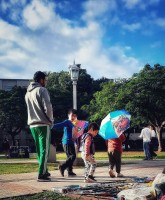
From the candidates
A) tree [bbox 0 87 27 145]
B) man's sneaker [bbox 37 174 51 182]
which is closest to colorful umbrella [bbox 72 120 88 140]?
man's sneaker [bbox 37 174 51 182]

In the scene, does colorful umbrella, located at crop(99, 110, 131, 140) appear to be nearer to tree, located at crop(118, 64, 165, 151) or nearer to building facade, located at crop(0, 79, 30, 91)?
tree, located at crop(118, 64, 165, 151)

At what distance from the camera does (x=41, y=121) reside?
24.0 ft

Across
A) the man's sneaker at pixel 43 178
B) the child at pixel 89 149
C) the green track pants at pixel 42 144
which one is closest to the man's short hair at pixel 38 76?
the green track pants at pixel 42 144

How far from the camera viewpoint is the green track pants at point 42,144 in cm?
720

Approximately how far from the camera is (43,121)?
7324 millimetres

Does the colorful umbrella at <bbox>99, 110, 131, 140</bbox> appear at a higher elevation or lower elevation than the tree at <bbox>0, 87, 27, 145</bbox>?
lower

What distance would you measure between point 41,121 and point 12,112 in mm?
39294

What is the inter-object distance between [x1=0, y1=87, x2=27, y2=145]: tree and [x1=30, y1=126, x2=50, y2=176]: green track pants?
39.0 m

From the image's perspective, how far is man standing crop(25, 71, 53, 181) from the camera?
7219 mm

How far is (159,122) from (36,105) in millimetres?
27068

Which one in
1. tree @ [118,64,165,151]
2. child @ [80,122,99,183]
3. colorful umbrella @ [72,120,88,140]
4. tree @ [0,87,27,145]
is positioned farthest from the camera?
tree @ [0,87,27,145]

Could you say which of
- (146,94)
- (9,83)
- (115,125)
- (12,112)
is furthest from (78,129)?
(9,83)

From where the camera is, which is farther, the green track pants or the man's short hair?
the man's short hair

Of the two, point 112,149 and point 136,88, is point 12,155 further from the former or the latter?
point 112,149
